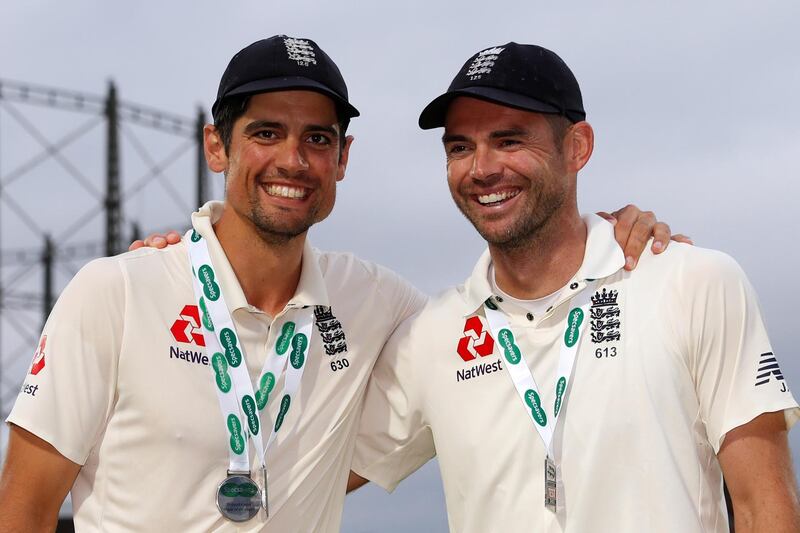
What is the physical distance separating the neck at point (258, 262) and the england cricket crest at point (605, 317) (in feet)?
4.68

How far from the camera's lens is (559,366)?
4734 mm

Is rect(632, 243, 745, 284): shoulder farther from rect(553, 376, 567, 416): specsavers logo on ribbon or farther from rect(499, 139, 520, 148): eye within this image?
rect(499, 139, 520, 148): eye

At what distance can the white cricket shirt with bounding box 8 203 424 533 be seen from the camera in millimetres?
4789

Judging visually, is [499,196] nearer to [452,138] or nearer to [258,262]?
[452,138]

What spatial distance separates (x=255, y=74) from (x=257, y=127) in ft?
0.78

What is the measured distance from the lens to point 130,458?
4848 mm

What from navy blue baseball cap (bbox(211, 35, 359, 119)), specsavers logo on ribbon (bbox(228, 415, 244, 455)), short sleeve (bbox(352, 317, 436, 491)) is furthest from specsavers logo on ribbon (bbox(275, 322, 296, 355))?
navy blue baseball cap (bbox(211, 35, 359, 119))

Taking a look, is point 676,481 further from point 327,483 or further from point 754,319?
point 327,483

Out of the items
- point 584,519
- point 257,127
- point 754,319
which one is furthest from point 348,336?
point 754,319

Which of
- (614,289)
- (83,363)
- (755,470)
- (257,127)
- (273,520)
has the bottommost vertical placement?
(273,520)

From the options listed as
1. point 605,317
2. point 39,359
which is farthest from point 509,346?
point 39,359

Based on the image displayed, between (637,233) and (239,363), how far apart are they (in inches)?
71.7

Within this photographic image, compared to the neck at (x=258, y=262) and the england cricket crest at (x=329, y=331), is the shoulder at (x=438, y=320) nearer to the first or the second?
the england cricket crest at (x=329, y=331)

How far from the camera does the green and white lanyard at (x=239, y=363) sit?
4930 mm
